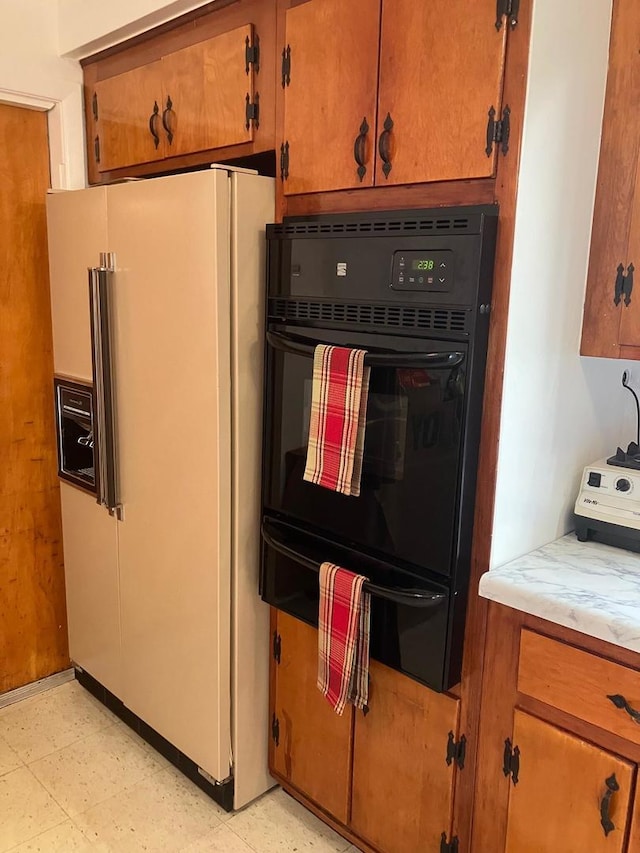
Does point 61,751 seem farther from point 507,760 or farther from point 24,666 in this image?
point 507,760

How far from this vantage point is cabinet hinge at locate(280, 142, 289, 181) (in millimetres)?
1763

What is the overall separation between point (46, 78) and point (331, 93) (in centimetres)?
126

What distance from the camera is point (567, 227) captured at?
1.52 m

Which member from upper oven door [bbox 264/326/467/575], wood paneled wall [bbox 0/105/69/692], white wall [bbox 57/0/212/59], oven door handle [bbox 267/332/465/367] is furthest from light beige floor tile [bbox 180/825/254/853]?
white wall [bbox 57/0/212/59]

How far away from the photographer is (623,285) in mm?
1578

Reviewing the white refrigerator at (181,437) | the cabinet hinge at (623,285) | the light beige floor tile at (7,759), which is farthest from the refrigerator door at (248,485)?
the cabinet hinge at (623,285)

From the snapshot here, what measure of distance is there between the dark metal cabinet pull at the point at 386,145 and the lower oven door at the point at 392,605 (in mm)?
894

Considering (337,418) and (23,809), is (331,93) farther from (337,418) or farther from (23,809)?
(23,809)

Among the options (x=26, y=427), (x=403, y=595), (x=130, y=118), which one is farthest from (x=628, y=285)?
(x=26, y=427)

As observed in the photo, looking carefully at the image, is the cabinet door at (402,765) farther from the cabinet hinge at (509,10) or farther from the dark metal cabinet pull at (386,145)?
the cabinet hinge at (509,10)

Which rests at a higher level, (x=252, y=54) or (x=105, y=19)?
(x=105, y=19)

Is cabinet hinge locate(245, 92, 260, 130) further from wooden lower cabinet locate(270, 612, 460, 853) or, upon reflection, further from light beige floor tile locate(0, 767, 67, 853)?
light beige floor tile locate(0, 767, 67, 853)

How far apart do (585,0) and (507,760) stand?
5.24 ft

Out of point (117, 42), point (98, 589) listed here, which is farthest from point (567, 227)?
point (98, 589)
